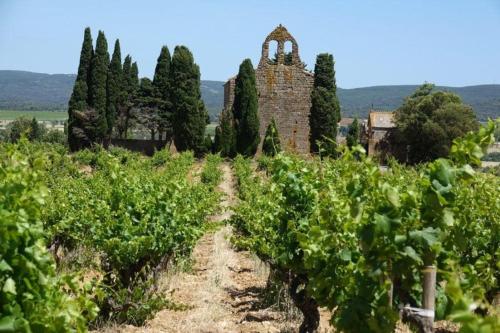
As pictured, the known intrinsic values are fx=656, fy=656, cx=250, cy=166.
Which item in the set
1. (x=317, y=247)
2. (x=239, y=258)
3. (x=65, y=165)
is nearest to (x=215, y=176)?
(x=65, y=165)

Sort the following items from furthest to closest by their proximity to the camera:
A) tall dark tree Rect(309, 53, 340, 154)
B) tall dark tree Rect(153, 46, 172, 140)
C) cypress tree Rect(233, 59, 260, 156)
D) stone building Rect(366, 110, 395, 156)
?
stone building Rect(366, 110, 395, 156)
tall dark tree Rect(153, 46, 172, 140)
tall dark tree Rect(309, 53, 340, 154)
cypress tree Rect(233, 59, 260, 156)

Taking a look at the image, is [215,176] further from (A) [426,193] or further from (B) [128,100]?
(B) [128,100]

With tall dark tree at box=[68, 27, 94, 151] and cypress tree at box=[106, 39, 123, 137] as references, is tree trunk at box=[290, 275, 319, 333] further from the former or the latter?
cypress tree at box=[106, 39, 123, 137]

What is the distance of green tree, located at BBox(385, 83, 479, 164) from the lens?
39.1 metres

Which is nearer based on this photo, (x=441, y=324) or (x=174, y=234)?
(x=441, y=324)

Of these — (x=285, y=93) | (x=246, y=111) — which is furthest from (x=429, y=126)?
(x=246, y=111)

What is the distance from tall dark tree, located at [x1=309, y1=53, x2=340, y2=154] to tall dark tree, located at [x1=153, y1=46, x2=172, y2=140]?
28.2ft

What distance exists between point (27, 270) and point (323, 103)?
32.0 m

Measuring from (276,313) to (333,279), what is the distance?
290 centimetres

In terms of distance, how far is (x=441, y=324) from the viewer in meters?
7.28

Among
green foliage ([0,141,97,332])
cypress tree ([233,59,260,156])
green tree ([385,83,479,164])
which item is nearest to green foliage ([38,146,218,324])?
green foliage ([0,141,97,332])

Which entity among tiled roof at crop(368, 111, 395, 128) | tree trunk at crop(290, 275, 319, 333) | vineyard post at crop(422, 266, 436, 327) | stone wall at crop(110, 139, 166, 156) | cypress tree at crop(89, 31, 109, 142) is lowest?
stone wall at crop(110, 139, 166, 156)

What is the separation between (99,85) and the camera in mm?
36625

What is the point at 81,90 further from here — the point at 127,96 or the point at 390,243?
the point at 390,243
